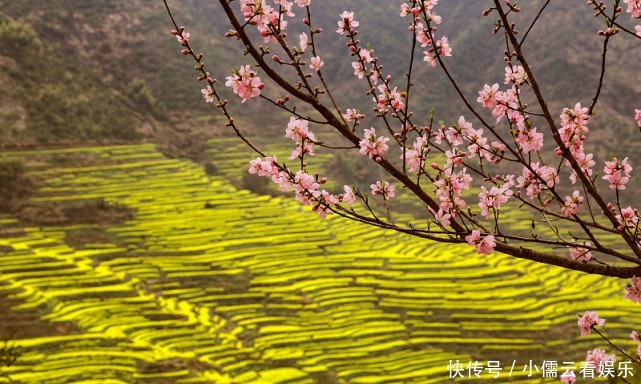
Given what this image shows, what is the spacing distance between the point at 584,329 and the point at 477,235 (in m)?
1.68

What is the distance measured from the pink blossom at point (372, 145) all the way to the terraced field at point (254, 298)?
8.71m

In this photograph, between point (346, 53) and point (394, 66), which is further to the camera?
point (346, 53)

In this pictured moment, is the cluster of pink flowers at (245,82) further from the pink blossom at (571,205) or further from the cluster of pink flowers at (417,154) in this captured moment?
the pink blossom at (571,205)

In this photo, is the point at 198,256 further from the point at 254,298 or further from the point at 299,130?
the point at 299,130

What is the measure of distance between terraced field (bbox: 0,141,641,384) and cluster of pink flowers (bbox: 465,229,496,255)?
8.57m

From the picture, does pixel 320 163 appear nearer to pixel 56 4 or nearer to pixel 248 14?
pixel 56 4

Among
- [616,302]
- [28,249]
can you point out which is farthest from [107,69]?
[616,302]

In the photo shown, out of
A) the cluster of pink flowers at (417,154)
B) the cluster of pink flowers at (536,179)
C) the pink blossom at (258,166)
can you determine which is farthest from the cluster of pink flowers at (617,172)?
the pink blossom at (258,166)

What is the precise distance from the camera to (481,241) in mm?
2520

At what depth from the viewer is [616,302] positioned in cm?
1409

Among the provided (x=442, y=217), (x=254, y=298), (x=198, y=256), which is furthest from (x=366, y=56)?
(x=198, y=256)

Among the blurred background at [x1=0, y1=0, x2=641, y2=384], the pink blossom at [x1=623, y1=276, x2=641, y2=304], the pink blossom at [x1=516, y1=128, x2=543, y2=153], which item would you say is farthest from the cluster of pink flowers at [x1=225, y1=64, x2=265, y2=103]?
the blurred background at [x1=0, y1=0, x2=641, y2=384]

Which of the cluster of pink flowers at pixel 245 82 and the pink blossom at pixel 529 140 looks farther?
the pink blossom at pixel 529 140

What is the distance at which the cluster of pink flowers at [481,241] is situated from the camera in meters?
2.47
